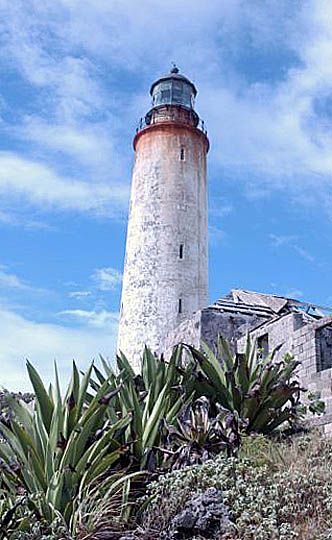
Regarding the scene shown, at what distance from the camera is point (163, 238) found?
2389cm

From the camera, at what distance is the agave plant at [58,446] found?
5.44 meters

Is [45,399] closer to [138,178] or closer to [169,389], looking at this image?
[169,389]

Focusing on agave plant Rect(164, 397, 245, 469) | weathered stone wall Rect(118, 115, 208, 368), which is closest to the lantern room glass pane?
weathered stone wall Rect(118, 115, 208, 368)

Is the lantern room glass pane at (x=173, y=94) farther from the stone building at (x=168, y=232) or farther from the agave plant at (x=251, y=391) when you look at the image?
the agave plant at (x=251, y=391)

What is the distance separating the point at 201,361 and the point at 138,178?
18272mm

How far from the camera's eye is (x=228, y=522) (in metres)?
4.98

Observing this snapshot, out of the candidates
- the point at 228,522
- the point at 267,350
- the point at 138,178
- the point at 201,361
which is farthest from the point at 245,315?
the point at 228,522

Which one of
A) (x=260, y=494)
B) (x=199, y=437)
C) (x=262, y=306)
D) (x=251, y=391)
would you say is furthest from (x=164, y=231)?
(x=260, y=494)

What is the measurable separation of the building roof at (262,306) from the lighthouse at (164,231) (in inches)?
88.7

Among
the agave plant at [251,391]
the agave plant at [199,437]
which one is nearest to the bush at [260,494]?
the agave plant at [199,437]

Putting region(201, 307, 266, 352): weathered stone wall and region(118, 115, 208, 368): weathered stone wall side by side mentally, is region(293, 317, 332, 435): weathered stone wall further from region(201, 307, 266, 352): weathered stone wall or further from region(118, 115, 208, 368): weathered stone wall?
region(118, 115, 208, 368): weathered stone wall

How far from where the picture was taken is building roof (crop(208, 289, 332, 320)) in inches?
717

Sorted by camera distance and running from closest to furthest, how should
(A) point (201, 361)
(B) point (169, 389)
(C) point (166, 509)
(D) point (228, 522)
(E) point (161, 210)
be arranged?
(D) point (228, 522) → (C) point (166, 509) → (B) point (169, 389) → (A) point (201, 361) → (E) point (161, 210)

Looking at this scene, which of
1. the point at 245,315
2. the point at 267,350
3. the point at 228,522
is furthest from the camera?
the point at 245,315
